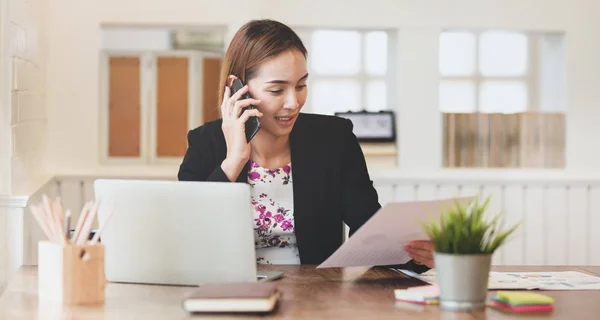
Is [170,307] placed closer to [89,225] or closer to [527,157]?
[89,225]

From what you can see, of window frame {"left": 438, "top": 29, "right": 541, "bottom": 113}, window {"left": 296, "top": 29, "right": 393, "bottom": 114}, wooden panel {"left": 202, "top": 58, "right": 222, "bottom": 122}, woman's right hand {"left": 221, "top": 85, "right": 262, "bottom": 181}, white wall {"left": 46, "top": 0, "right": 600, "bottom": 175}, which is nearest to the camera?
woman's right hand {"left": 221, "top": 85, "right": 262, "bottom": 181}

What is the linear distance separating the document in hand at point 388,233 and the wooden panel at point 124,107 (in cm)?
286

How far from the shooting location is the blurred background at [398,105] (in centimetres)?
468

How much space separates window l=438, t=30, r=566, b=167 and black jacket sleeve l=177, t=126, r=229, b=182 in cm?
242

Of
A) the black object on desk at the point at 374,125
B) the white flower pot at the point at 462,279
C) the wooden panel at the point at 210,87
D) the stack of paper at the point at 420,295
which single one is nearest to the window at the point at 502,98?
the black object on desk at the point at 374,125

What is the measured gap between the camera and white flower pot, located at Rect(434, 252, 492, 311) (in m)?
1.80

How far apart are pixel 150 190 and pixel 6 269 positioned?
192 centimetres

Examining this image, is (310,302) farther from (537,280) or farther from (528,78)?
(528,78)

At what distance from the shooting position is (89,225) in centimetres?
193

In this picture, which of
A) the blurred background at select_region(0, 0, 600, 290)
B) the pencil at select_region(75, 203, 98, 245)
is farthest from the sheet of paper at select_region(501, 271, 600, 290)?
the blurred background at select_region(0, 0, 600, 290)

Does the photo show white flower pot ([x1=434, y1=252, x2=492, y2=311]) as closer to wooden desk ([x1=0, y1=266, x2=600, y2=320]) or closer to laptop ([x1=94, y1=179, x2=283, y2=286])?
wooden desk ([x1=0, y1=266, x2=600, y2=320])

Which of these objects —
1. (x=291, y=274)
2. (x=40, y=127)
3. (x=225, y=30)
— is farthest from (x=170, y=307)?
(x=225, y=30)

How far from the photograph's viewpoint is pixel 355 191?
8.83 feet

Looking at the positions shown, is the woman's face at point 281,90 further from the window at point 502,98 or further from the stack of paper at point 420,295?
the window at point 502,98
